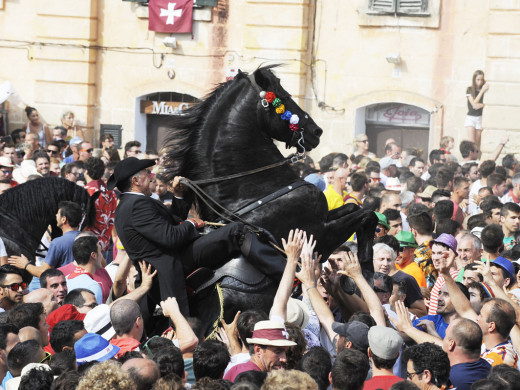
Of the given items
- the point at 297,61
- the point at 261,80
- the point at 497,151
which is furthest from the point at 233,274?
the point at 297,61

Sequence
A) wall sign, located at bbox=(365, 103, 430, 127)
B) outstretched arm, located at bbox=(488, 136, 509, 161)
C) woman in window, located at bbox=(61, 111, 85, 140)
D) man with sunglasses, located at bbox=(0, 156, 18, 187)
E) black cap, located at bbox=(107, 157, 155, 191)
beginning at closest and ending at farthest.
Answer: black cap, located at bbox=(107, 157, 155, 191) < man with sunglasses, located at bbox=(0, 156, 18, 187) < outstretched arm, located at bbox=(488, 136, 509, 161) < wall sign, located at bbox=(365, 103, 430, 127) < woman in window, located at bbox=(61, 111, 85, 140)

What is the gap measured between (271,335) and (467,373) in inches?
54.2

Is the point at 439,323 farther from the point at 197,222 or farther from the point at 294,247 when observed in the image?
the point at 197,222

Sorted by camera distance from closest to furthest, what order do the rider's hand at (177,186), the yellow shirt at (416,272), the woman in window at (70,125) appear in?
the rider's hand at (177,186) < the yellow shirt at (416,272) < the woman in window at (70,125)

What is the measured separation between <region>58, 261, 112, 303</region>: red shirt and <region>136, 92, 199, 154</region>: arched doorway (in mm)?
13619

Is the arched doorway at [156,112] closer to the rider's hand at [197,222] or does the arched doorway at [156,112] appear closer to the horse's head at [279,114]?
the horse's head at [279,114]

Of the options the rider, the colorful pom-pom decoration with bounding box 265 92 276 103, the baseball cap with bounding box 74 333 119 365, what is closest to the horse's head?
the colorful pom-pom decoration with bounding box 265 92 276 103

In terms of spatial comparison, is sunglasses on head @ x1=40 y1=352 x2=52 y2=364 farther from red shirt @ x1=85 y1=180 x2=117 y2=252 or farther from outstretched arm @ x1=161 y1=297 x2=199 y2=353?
red shirt @ x1=85 y1=180 x2=117 y2=252

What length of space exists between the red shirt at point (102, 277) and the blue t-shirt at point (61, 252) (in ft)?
1.56

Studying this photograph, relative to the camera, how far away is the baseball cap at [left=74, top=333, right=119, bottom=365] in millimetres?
6691

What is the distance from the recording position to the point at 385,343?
262 inches

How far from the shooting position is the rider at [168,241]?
8234mm

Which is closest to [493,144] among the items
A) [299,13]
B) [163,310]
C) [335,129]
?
[335,129]

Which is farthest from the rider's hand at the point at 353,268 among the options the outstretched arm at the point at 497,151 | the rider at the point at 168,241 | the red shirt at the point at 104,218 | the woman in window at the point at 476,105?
the woman in window at the point at 476,105
